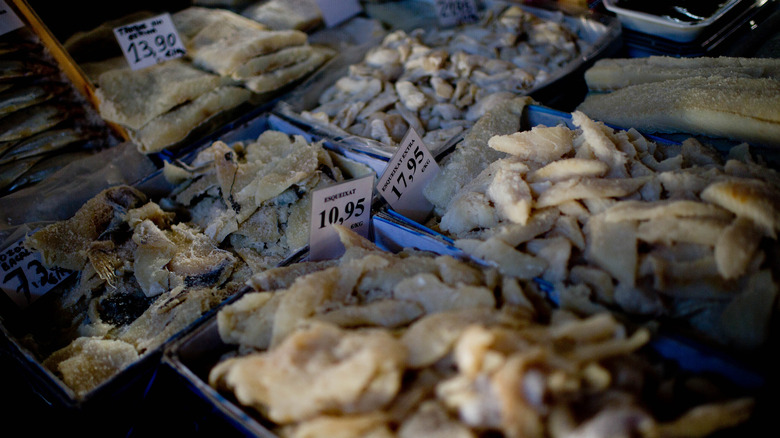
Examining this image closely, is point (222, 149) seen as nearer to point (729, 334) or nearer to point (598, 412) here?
point (598, 412)

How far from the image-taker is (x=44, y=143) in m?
2.26

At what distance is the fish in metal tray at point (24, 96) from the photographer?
Result: 83.2 inches

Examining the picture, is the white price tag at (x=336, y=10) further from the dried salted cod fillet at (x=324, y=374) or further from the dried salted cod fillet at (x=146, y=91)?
the dried salted cod fillet at (x=324, y=374)

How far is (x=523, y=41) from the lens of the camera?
2.93 metres

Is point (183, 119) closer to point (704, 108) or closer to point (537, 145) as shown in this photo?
point (537, 145)

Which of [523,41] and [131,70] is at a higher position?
[131,70]

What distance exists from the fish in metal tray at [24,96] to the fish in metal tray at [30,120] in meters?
0.03

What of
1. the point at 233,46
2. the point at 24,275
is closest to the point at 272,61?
the point at 233,46

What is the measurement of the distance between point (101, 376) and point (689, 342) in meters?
1.64

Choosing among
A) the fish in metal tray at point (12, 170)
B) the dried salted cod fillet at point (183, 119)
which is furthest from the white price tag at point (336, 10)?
the fish in metal tray at point (12, 170)

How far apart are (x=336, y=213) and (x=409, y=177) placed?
1.27 feet

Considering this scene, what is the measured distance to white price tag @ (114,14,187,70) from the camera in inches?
93.0

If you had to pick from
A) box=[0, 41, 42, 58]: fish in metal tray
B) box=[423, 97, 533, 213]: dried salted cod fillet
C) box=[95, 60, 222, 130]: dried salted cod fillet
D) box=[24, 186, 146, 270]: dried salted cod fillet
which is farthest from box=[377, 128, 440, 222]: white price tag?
box=[0, 41, 42, 58]: fish in metal tray

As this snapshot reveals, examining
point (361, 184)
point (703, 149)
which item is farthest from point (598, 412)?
point (703, 149)
